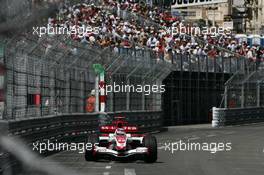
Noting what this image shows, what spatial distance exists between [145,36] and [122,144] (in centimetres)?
2071

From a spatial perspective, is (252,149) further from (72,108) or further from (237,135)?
(237,135)

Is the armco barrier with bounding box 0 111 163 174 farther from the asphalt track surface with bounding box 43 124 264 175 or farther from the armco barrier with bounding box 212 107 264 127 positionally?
the armco barrier with bounding box 212 107 264 127

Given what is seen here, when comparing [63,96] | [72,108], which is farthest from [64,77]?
[72,108]

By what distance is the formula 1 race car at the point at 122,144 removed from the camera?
15.5 m

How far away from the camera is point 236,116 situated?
36.3 m

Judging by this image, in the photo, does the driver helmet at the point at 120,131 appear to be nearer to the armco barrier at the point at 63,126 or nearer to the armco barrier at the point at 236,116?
the armco barrier at the point at 63,126

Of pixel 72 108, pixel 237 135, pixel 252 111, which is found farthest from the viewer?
pixel 252 111

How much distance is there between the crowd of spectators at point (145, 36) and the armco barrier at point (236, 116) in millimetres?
2802

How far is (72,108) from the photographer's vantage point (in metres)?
21.0

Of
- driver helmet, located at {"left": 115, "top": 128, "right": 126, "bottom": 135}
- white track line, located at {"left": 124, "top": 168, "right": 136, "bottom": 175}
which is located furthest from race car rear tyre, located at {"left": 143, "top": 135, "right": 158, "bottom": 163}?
white track line, located at {"left": 124, "top": 168, "right": 136, "bottom": 175}

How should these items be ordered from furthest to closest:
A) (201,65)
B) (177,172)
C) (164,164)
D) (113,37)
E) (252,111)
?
(252,111), (201,65), (113,37), (164,164), (177,172)

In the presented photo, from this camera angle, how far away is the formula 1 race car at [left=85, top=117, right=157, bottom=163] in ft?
51.0

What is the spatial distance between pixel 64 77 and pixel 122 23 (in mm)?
16695

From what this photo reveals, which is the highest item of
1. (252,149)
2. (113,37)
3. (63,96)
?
(113,37)
